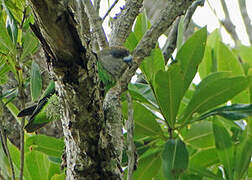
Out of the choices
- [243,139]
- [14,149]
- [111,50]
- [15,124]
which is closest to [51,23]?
[111,50]

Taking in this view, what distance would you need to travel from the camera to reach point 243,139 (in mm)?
1025

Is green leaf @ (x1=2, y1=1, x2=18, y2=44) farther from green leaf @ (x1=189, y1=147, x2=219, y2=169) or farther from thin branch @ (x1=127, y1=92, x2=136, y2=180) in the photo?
green leaf @ (x1=189, y1=147, x2=219, y2=169)

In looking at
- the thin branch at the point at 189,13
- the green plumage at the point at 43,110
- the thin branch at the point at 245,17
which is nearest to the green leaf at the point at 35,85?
the green plumage at the point at 43,110

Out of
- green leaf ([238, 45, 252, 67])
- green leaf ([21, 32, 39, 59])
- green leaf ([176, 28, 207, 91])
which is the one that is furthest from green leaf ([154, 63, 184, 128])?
Answer: green leaf ([21, 32, 39, 59])

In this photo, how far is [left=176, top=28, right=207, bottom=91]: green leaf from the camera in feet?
3.59

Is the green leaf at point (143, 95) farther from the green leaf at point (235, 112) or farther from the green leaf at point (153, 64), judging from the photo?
the green leaf at point (235, 112)

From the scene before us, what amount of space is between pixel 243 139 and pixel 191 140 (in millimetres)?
196

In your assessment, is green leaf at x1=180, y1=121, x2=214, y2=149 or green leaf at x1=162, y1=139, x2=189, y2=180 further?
green leaf at x1=180, y1=121, x2=214, y2=149

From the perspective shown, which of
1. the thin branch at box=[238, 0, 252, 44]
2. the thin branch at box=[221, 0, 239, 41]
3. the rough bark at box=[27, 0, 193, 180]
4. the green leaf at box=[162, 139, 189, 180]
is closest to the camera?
the rough bark at box=[27, 0, 193, 180]

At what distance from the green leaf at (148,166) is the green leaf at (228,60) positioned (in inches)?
14.1

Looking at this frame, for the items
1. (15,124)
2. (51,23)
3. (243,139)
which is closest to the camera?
(51,23)

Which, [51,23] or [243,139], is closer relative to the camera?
[51,23]

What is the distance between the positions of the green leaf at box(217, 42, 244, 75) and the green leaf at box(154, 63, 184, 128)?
17cm

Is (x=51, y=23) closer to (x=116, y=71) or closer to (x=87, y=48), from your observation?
(x=87, y=48)
